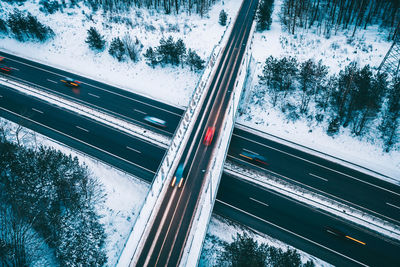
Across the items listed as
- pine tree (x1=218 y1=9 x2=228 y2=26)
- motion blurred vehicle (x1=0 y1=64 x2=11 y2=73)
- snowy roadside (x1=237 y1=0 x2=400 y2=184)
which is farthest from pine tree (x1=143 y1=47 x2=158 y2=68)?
motion blurred vehicle (x1=0 y1=64 x2=11 y2=73)

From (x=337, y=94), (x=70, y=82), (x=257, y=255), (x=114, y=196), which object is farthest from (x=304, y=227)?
(x=70, y=82)

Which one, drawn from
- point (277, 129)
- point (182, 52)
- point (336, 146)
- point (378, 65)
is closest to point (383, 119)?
point (336, 146)

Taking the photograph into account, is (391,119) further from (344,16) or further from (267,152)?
(344,16)

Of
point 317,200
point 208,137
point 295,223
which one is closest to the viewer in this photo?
point 295,223

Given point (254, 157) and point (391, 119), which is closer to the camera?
point (254, 157)

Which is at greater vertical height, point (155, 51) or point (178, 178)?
point (155, 51)

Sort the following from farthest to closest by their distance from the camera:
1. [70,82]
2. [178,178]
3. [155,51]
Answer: [155,51], [70,82], [178,178]

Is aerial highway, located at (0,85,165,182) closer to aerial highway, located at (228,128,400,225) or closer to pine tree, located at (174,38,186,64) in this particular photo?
aerial highway, located at (228,128,400,225)
